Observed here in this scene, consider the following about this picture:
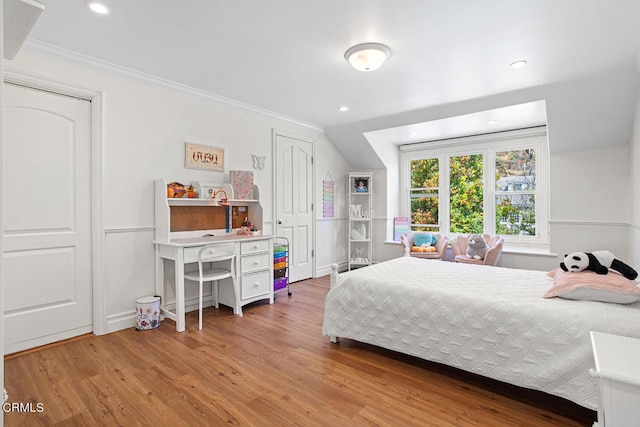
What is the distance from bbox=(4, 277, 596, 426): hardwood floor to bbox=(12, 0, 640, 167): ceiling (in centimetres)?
238

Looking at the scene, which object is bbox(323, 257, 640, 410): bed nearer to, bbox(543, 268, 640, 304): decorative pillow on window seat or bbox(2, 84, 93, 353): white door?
bbox(543, 268, 640, 304): decorative pillow on window seat

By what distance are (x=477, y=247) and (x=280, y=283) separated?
271 centimetres

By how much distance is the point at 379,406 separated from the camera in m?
1.87

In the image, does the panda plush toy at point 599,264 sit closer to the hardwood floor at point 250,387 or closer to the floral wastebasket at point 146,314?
the hardwood floor at point 250,387

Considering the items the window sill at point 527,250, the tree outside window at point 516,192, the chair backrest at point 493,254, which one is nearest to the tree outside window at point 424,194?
the tree outside window at point 516,192

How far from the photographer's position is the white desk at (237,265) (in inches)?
118

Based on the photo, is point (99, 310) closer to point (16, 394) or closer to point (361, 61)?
point (16, 394)

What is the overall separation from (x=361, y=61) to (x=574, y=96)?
2.34 m

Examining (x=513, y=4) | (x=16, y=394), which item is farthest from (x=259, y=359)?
(x=513, y=4)

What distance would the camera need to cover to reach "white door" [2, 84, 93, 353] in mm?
2510

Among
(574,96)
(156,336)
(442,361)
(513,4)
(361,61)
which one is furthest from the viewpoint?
(574,96)

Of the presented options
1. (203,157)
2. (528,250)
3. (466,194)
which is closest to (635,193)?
(528,250)

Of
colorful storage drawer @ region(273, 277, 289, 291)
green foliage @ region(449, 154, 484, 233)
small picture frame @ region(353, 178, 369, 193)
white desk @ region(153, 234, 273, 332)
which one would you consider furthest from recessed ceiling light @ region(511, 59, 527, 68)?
colorful storage drawer @ region(273, 277, 289, 291)

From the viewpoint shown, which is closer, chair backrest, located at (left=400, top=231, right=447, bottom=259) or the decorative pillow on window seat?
the decorative pillow on window seat
